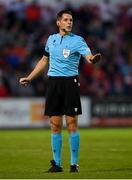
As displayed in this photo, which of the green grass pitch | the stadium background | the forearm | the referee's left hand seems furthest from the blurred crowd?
the referee's left hand

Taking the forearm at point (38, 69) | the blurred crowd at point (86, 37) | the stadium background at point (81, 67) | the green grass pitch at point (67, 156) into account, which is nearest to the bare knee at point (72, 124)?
the green grass pitch at point (67, 156)

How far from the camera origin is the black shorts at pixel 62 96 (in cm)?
1059

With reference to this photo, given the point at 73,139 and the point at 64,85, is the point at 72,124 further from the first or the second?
the point at 64,85

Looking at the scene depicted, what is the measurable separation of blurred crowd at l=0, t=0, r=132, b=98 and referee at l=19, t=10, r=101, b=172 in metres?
12.8

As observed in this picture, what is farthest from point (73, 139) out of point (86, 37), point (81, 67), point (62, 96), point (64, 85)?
point (86, 37)

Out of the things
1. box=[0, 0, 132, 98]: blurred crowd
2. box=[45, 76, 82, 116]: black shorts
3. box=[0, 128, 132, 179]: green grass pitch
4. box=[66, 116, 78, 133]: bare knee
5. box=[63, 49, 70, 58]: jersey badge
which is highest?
box=[0, 0, 132, 98]: blurred crowd

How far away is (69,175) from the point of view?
32.2ft

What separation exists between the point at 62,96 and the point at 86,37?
16.0 meters

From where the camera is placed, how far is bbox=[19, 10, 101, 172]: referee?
1051 cm

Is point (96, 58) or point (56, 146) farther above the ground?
point (96, 58)

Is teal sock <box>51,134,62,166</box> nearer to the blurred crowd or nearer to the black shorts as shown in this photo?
the black shorts

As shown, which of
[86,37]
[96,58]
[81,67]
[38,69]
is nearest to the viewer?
[96,58]

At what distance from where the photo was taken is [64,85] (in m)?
10.6

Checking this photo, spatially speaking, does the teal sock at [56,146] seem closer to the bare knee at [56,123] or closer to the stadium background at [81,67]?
the bare knee at [56,123]
